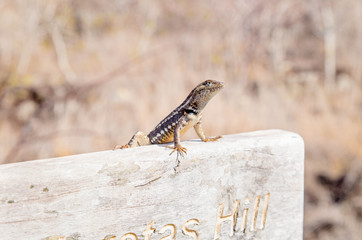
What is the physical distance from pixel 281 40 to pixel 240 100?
5.95 meters

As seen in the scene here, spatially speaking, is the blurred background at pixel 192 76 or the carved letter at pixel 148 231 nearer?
the carved letter at pixel 148 231

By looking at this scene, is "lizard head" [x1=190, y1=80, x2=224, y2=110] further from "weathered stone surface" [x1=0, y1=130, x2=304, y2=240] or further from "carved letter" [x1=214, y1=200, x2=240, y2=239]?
"carved letter" [x1=214, y1=200, x2=240, y2=239]

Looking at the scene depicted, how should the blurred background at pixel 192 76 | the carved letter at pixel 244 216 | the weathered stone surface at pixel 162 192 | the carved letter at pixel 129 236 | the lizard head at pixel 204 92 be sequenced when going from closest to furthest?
the weathered stone surface at pixel 162 192, the carved letter at pixel 129 236, the carved letter at pixel 244 216, the lizard head at pixel 204 92, the blurred background at pixel 192 76

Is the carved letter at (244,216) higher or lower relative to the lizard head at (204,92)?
lower

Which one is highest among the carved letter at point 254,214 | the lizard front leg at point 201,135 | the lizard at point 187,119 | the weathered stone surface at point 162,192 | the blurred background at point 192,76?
the blurred background at point 192,76

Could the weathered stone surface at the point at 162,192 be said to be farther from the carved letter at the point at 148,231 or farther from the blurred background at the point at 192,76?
the blurred background at the point at 192,76

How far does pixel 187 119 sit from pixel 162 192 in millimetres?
566

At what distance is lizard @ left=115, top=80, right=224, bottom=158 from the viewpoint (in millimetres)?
2188

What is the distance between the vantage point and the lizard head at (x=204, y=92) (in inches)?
85.4

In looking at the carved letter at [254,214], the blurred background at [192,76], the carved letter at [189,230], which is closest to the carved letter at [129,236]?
the carved letter at [189,230]

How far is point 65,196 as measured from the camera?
161cm

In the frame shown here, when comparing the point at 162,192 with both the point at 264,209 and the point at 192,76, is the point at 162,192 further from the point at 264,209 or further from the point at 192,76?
the point at 192,76

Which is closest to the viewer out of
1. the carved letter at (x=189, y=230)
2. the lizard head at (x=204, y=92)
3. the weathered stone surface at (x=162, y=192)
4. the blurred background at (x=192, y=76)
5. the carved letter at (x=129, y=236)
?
the weathered stone surface at (x=162, y=192)

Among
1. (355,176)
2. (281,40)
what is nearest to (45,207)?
(355,176)
